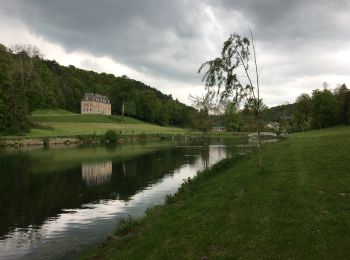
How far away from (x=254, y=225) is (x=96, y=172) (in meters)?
29.0

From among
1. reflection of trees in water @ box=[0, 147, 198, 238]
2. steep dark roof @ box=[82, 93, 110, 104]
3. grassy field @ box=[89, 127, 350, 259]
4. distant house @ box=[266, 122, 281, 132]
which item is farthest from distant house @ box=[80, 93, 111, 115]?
grassy field @ box=[89, 127, 350, 259]

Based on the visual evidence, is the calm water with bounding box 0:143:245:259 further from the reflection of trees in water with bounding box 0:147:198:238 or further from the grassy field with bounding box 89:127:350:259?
the grassy field with bounding box 89:127:350:259

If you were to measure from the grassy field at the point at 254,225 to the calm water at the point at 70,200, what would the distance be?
2868mm

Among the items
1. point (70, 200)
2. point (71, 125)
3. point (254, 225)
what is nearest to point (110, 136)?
point (71, 125)

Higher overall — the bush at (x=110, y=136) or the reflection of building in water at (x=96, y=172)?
the bush at (x=110, y=136)

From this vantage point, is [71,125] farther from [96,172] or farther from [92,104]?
[96,172]

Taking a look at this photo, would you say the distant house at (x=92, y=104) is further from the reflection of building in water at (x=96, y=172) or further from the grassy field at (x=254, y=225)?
the grassy field at (x=254, y=225)

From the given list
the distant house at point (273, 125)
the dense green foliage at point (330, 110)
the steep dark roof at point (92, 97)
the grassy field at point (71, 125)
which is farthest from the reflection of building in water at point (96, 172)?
the steep dark roof at point (92, 97)

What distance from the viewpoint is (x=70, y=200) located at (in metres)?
25.1

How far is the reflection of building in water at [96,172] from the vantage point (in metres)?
33.0

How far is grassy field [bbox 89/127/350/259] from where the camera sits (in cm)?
969

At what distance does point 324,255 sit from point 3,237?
562 inches

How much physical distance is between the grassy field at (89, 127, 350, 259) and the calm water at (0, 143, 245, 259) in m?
2.87

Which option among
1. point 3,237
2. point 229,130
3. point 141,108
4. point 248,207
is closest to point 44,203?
point 3,237
